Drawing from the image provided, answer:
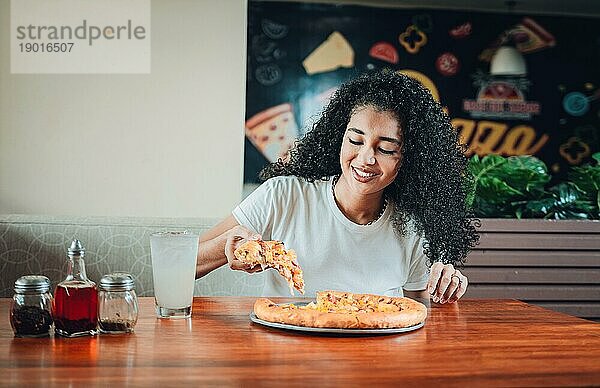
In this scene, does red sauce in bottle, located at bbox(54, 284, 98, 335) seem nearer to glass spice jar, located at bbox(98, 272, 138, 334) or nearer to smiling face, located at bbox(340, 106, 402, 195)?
glass spice jar, located at bbox(98, 272, 138, 334)

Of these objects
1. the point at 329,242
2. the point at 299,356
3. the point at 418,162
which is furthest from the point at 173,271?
the point at 418,162

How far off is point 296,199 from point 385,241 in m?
0.27

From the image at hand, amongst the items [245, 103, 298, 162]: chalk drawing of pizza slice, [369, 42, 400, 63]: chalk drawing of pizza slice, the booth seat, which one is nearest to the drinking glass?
the booth seat

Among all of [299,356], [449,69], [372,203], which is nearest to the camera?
[299,356]

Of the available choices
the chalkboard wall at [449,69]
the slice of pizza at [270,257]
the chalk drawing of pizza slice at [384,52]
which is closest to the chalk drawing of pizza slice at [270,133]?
the chalkboard wall at [449,69]

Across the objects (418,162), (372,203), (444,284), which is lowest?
(444,284)

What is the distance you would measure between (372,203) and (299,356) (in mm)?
932

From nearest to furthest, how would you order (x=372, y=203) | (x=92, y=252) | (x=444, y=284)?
1. (x=444, y=284)
2. (x=372, y=203)
3. (x=92, y=252)

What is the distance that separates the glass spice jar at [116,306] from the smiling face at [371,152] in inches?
30.7

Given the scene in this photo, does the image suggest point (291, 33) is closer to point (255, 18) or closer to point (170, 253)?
point (255, 18)

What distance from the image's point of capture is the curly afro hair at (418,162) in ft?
7.22

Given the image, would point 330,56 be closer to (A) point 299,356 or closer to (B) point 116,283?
(B) point 116,283

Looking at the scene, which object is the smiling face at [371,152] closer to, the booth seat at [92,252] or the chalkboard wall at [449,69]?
the booth seat at [92,252]

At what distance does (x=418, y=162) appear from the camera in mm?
2236
